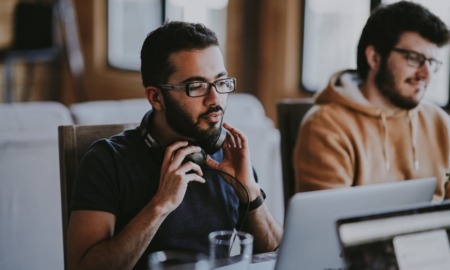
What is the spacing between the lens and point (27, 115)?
2.37 metres

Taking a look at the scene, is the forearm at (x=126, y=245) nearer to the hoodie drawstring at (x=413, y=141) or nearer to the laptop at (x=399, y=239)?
the laptop at (x=399, y=239)

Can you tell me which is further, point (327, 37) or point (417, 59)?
point (327, 37)

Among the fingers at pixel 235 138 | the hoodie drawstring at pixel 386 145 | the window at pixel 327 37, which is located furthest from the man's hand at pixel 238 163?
the window at pixel 327 37

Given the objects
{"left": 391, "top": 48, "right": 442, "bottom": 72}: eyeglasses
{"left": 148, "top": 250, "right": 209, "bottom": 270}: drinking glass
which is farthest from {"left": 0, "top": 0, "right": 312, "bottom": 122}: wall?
{"left": 148, "top": 250, "right": 209, "bottom": 270}: drinking glass

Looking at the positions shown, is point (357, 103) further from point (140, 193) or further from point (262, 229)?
point (140, 193)

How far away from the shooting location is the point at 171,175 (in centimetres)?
147

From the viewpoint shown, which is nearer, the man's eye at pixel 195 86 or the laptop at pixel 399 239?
the laptop at pixel 399 239

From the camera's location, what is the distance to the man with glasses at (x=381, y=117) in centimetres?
206

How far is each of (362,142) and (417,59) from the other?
1.09 ft

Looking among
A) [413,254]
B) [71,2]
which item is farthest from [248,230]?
[71,2]

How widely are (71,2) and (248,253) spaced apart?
529cm

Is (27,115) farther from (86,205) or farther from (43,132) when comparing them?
(86,205)

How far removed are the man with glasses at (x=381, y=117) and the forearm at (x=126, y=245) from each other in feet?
2.37

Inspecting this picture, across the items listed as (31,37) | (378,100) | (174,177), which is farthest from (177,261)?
(31,37)
